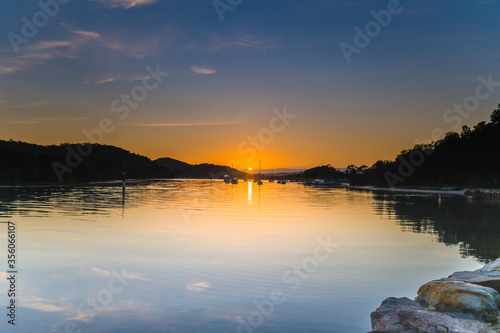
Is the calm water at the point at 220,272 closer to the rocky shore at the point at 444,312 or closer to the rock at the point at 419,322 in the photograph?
the rock at the point at 419,322

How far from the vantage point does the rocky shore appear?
793cm

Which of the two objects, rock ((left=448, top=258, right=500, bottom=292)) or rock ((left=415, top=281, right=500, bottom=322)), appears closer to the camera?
rock ((left=415, top=281, right=500, bottom=322))

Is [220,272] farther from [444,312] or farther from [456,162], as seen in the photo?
[456,162]

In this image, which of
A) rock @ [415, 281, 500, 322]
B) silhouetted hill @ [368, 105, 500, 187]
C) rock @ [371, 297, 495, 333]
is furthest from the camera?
silhouetted hill @ [368, 105, 500, 187]

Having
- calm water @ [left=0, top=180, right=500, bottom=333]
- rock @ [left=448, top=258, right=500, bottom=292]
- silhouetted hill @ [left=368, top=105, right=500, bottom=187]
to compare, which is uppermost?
silhouetted hill @ [left=368, top=105, right=500, bottom=187]

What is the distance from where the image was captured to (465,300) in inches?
353

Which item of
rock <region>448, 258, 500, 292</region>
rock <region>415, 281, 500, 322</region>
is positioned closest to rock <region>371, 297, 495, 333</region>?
rock <region>415, 281, 500, 322</region>

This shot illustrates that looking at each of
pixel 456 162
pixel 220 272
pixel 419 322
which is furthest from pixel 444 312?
pixel 456 162

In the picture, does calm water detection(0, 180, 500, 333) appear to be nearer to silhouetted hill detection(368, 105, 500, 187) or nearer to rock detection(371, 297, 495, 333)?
rock detection(371, 297, 495, 333)

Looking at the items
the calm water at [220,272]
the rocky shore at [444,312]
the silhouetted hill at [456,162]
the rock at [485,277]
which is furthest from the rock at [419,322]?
the silhouetted hill at [456,162]

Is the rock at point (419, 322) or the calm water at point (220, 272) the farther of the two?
the calm water at point (220, 272)

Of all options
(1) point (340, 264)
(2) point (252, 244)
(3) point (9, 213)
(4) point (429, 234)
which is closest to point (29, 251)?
(2) point (252, 244)

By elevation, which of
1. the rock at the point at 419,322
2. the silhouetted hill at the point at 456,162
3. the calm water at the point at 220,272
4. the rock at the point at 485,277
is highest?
the silhouetted hill at the point at 456,162

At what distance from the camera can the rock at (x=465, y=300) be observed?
8719 mm
